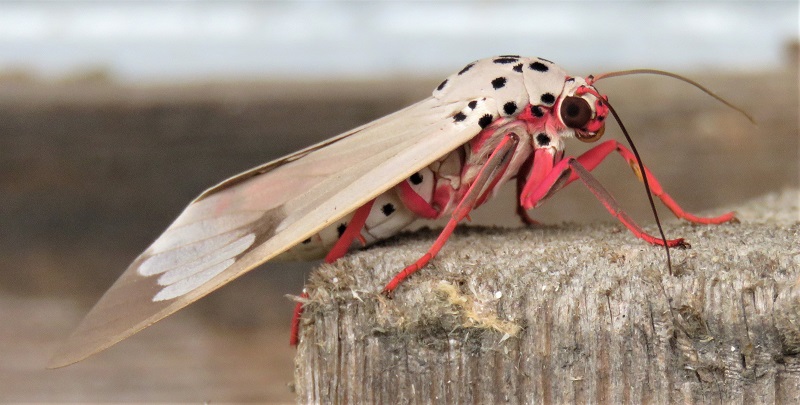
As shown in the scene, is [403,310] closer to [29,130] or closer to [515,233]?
[515,233]

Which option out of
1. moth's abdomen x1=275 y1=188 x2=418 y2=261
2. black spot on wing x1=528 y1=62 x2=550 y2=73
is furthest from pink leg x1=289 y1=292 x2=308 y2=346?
black spot on wing x1=528 y1=62 x2=550 y2=73

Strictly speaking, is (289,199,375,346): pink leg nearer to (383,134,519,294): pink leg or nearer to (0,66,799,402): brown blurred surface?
(383,134,519,294): pink leg

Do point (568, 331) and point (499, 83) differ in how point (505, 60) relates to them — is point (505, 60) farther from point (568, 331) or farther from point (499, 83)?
point (568, 331)

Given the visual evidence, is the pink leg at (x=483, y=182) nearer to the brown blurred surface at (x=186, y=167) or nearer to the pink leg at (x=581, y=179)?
the pink leg at (x=581, y=179)

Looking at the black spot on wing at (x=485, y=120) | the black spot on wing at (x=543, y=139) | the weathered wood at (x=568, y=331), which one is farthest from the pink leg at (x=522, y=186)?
the weathered wood at (x=568, y=331)

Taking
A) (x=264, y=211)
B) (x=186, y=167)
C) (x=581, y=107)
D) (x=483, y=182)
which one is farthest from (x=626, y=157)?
(x=186, y=167)

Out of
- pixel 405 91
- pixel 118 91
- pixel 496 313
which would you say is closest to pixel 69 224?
pixel 118 91
